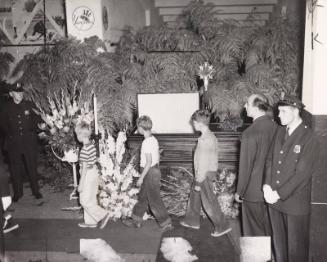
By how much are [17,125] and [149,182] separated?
2.42 m

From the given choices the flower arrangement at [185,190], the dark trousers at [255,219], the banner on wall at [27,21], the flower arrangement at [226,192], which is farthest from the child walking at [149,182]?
the banner on wall at [27,21]

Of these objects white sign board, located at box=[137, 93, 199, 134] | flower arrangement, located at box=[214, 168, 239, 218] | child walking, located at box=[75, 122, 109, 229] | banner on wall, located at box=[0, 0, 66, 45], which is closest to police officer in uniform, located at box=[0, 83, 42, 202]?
child walking, located at box=[75, 122, 109, 229]

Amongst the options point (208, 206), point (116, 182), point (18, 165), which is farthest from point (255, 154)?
point (18, 165)

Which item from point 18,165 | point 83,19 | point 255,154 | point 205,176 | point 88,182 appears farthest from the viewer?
point 83,19

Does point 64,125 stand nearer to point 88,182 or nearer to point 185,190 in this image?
point 88,182

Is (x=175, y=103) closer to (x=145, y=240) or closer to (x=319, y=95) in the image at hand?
(x=145, y=240)

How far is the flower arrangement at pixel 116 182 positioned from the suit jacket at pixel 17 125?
55.3 inches

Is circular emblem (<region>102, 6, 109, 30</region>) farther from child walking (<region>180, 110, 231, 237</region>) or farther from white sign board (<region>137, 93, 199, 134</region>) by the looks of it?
child walking (<region>180, 110, 231, 237</region>)

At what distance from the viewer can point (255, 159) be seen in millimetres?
3938

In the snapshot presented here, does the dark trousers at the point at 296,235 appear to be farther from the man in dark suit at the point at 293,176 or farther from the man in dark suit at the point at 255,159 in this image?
the man in dark suit at the point at 255,159

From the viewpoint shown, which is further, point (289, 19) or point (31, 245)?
point (289, 19)

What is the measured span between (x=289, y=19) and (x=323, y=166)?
3.63 metres

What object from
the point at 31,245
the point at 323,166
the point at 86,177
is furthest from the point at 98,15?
the point at 323,166

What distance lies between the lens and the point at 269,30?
21.0 ft
